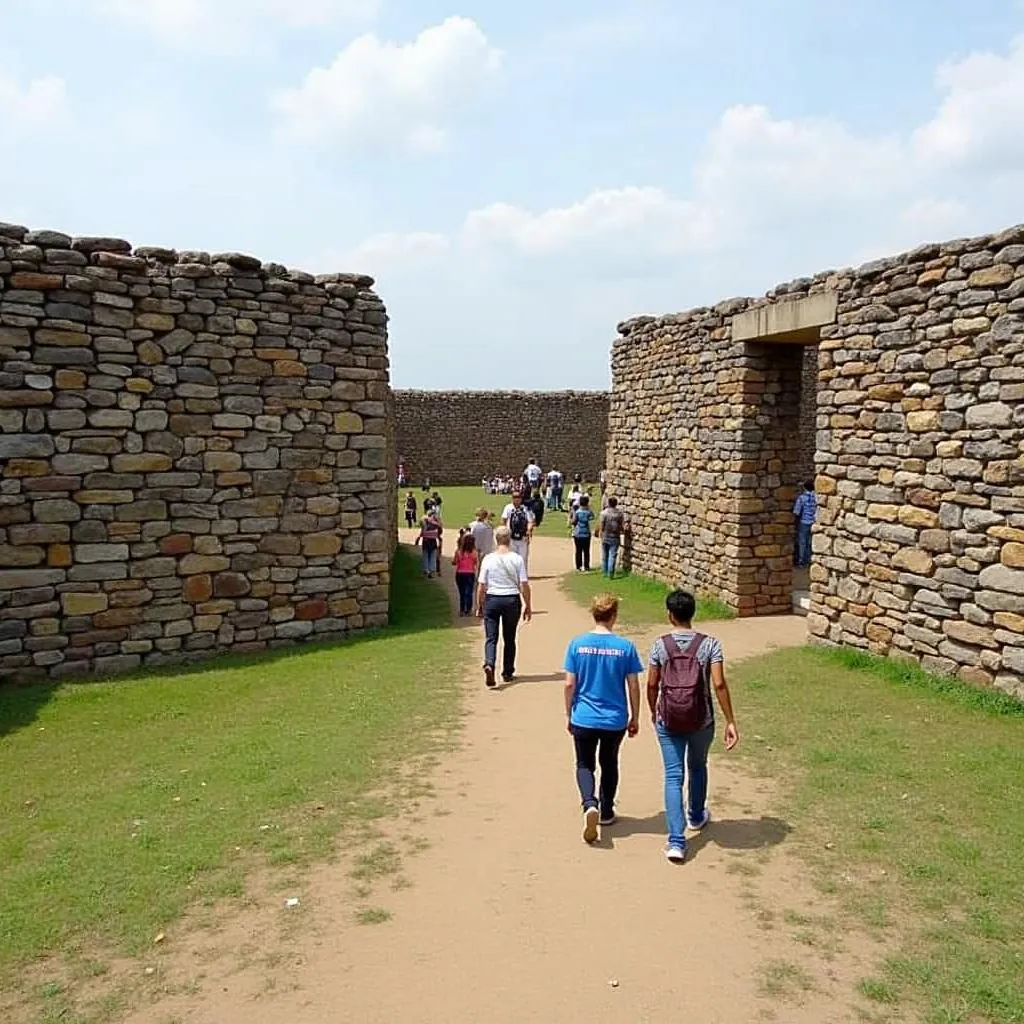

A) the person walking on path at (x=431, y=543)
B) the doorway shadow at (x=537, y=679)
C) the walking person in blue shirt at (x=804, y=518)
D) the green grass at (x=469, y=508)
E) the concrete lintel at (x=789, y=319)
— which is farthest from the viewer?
the green grass at (x=469, y=508)

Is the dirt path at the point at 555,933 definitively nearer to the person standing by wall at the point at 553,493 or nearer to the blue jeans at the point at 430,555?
the blue jeans at the point at 430,555

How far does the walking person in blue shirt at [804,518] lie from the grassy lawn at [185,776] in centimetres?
718

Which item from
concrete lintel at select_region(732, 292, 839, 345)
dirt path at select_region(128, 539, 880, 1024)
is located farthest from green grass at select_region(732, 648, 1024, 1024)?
concrete lintel at select_region(732, 292, 839, 345)

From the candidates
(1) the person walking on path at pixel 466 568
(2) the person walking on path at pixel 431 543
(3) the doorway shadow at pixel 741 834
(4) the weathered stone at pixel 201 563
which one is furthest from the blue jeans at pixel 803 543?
(3) the doorway shadow at pixel 741 834

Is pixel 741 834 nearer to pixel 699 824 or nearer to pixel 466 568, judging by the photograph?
pixel 699 824

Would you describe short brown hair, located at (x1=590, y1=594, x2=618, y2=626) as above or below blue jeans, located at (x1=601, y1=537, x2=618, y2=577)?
above

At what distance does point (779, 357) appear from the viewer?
40.7ft

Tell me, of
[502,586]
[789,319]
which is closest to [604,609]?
[502,586]

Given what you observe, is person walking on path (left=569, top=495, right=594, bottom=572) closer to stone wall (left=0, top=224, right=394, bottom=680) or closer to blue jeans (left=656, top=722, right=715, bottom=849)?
stone wall (left=0, top=224, right=394, bottom=680)

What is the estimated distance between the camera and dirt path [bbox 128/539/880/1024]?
3701mm

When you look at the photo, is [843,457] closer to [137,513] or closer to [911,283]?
[911,283]

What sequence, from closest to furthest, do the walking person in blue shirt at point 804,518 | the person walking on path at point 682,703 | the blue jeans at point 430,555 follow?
the person walking on path at point 682,703 < the walking person in blue shirt at point 804,518 < the blue jeans at point 430,555

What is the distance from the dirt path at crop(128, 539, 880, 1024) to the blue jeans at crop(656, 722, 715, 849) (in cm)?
22

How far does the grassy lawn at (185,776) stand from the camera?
4719mm
